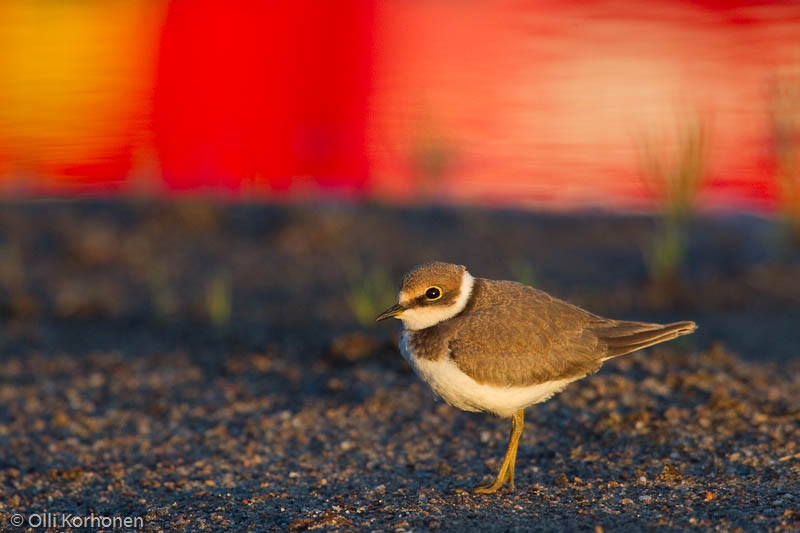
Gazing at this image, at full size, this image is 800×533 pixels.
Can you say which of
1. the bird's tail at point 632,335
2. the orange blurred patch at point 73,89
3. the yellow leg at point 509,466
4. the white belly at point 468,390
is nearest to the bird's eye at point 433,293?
the white belly at point 468,390

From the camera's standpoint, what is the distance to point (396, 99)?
13.1m

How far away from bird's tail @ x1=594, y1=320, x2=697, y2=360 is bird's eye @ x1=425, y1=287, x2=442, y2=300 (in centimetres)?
79

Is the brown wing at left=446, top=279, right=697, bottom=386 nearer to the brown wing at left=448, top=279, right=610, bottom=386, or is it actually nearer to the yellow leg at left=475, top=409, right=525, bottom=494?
the brown wing at left=448, top=279, right=610, bottom=386

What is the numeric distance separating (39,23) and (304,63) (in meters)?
4.78

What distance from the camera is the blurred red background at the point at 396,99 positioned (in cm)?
1070

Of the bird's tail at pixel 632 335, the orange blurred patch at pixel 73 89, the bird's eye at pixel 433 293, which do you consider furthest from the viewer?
the orange blurred patch at pixel 73 89

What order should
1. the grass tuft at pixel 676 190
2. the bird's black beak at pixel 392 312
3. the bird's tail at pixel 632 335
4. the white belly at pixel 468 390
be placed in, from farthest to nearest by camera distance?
the grass tuft at pixel 676 190 < the bird's tail at pixel 632 335 < the bird's black beak at pixel 392 312 < the white belly at pixel 468 390

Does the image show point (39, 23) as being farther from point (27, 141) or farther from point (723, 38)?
point (723, 38)

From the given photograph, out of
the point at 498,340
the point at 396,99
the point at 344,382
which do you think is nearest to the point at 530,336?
the point at 498,340

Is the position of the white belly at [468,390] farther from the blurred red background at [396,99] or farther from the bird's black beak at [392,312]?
the blurred red background at [396,99]

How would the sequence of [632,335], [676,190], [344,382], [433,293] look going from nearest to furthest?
1. [433,293]
2. [632,335]
3. [344,382]
4. [676,190]

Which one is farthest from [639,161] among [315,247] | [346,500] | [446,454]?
[346,500]

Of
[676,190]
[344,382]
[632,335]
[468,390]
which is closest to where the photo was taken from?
[468,390]

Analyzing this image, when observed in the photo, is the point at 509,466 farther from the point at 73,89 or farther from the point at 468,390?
the point at 73,89
